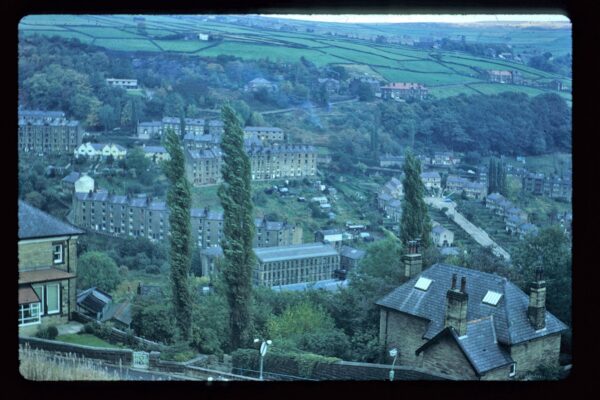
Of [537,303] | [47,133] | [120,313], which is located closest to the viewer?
[537,303]

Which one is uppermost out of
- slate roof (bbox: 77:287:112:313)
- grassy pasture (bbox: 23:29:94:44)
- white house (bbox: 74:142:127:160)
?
grassy pasture (bbox: 23:29:94:44)

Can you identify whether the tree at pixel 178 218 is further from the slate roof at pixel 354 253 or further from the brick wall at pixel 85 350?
the slate roof at pixel 354 253

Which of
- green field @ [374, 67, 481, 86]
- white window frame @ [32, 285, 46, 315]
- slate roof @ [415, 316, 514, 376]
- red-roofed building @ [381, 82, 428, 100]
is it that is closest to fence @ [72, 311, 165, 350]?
white window frame @ [32, 285, 46, 315]

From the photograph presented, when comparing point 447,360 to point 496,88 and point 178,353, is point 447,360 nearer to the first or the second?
point 178,353

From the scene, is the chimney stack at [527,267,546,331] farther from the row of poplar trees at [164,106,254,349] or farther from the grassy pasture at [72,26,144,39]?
the grassy pasture at [72,26,144,39]

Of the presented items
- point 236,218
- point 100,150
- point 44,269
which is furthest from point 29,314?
point 236,218

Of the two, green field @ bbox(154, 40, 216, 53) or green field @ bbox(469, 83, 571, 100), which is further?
green field @ bbox(469, 83, 571, 100)

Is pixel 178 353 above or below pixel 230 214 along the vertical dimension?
below
